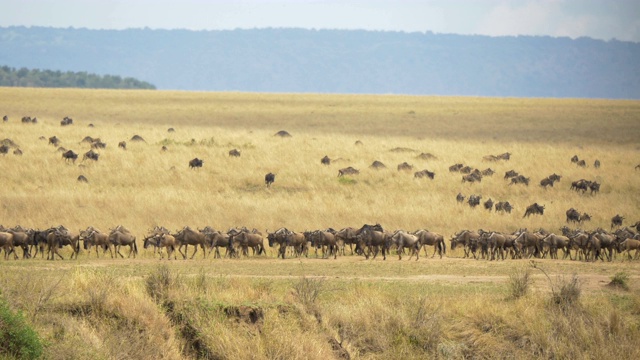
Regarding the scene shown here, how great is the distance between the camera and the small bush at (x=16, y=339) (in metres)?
15.1

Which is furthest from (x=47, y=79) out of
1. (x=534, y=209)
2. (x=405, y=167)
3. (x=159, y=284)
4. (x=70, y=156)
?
(x=159, y=284)

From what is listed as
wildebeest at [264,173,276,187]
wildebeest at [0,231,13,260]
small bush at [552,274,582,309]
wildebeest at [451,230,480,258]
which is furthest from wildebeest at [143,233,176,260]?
wildebeest at [264,173,276,187]

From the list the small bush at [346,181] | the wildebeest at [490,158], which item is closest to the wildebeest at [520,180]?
the small bush at [346,181]

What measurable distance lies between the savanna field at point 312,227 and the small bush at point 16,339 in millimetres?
212

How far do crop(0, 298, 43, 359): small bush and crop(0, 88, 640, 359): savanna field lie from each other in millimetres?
212

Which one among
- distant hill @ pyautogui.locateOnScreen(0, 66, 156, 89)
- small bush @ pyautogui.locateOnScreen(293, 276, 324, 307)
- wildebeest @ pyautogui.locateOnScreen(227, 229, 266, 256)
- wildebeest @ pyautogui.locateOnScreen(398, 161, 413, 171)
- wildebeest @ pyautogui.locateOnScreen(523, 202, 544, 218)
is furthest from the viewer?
distant hill @ pyautogui.locateOnScreen(0, 66, 156, 89)

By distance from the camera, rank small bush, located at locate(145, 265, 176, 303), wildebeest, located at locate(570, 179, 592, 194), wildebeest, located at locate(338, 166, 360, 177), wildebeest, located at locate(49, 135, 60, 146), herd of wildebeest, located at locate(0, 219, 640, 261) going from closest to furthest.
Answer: small bush, located at locate(145, 265, 176, 303)
herd of wildebeest, located at locate(0, 219, 640, 261)
wildebeest, located at locate(570, 179, 592, 194)
wildebeest, located at locate(338, 166, 360, 177)
wildebeest, located at locate(49, 135, 60, 146)

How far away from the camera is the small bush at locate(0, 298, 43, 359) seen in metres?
15.1

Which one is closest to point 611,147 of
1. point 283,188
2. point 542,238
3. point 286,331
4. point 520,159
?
point 520,159

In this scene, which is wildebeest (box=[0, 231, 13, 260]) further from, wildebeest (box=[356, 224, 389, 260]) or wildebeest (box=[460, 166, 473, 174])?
wildebeest (box=[460, 166, 473, 174])

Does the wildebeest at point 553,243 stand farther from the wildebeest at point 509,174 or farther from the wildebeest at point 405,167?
the wildebeest at point 405,167

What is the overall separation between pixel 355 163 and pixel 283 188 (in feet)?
22.3

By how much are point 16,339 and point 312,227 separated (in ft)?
58.4

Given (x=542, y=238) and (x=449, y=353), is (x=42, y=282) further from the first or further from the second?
(x=542, y=238)
